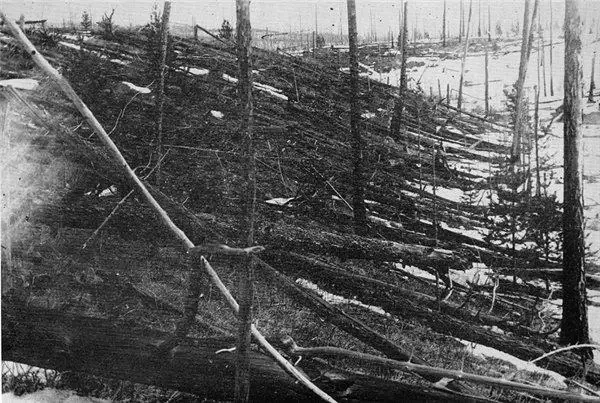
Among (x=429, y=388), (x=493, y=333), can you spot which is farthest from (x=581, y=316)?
(x=429, y=388)

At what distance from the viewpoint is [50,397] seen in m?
2.97

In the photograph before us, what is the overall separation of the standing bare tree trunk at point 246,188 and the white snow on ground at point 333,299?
156cm

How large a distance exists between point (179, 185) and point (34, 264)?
1.74 meters

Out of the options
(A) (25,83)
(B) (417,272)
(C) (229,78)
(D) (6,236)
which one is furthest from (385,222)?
(A) (25,83)

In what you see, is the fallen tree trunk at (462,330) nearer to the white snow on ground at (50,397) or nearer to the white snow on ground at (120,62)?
the white snow on ground at (50,397)

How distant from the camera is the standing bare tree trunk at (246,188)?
6.90 feet

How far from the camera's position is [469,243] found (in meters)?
4.44

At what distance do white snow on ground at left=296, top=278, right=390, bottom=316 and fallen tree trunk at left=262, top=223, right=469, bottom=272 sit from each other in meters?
0.35

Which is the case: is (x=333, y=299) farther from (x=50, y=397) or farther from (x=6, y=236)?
(x=6, y=236)

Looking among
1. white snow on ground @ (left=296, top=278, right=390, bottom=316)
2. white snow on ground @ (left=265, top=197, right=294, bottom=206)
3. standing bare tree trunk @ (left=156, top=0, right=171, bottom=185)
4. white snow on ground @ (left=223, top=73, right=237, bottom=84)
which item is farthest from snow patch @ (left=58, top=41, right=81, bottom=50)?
white snow on ground @ (left=296, top=278, right=390, bottom=316)

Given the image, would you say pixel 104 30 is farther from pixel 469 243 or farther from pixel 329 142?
pixel 469 243

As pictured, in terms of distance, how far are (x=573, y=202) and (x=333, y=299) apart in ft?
7.73

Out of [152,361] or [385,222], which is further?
[385,222]

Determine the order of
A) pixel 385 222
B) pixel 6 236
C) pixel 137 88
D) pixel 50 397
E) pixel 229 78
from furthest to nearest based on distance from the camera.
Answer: pixel 229 78 → pixel 137 88 → pixel 385 222 → pixel 6 236 → pixel 50 397
